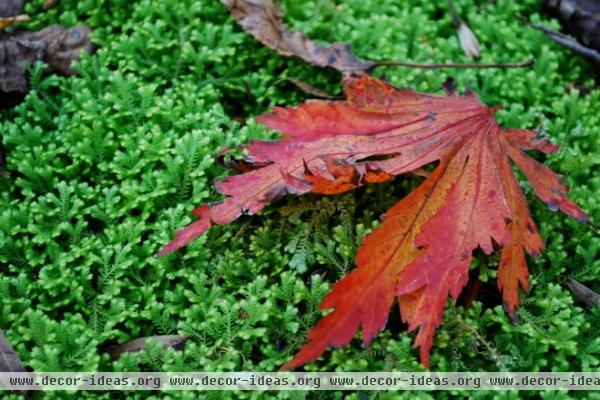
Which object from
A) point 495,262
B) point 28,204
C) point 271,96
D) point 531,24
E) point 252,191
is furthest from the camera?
point 531,24

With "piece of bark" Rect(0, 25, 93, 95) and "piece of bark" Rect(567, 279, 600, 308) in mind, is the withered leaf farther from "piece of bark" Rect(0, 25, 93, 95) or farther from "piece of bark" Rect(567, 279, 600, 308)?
"piece of bark" Rect(567, 279, 600, 308)

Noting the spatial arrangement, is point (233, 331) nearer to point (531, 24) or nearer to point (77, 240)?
point (77, 240)

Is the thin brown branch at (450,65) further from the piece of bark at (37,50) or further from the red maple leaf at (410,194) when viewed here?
the piece of bark at (37,50)

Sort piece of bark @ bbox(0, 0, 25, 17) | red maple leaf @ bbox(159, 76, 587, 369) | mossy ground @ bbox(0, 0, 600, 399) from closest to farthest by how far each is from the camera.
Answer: red maple leaf @ bbox(159, 76, 587, 369) < mossy ground @ bbox(0, 0, 600, 399) < piece of bark @ bbox(0, 0, 25, 17)

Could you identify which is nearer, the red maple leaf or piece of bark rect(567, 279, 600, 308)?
the red maple leaf

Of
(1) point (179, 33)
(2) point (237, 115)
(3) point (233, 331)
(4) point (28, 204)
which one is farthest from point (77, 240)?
(1) point (179, 33)

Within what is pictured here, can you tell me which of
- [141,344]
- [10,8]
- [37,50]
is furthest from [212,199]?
[10,8]

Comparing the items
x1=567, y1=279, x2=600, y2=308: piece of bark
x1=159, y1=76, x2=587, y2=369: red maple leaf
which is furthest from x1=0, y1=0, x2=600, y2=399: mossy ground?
x1=159, y1=76, x2=587, y2=369: red maple leaf
